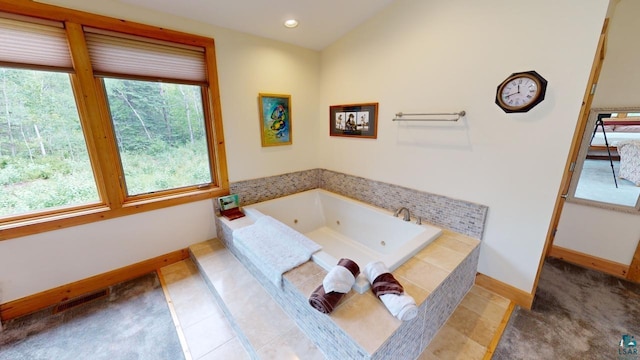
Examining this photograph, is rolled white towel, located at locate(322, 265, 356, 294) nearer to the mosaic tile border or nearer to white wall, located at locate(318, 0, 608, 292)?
white wall, located at locate(318, 0, 608, 292)

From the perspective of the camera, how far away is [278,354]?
4.45ft

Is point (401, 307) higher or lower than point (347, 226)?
higher

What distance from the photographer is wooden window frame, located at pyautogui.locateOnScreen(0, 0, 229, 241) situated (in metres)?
1.60

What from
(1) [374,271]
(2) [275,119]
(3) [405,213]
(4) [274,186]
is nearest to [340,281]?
(1) [374,271]

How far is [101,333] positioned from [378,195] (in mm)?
2621

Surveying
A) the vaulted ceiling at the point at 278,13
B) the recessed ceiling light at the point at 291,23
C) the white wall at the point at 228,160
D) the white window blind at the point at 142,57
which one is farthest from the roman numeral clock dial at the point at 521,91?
the white window blind at the point at 142,57

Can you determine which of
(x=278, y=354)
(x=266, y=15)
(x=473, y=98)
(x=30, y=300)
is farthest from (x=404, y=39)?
(x=30, y=300)

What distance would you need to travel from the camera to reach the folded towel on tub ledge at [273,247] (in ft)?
5.45

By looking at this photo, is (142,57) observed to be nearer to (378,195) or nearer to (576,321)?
(378,195)

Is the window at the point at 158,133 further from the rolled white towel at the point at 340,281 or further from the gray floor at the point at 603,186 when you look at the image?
the gray floor at the point at 603,186

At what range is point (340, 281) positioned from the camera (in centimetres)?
132

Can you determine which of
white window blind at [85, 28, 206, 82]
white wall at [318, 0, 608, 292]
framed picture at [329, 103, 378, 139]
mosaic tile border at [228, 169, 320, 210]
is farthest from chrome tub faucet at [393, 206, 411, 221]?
white window blind at [85, 28, 206, 82]

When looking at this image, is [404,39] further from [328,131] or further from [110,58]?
[110,58]

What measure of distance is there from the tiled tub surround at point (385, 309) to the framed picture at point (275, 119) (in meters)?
1.45
